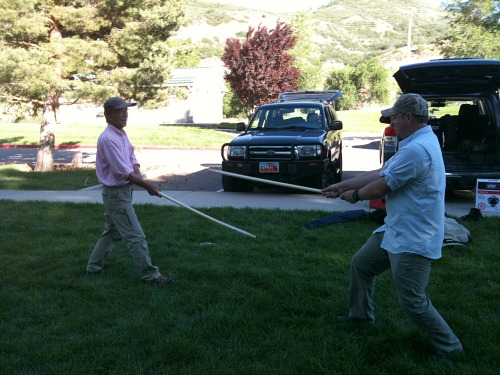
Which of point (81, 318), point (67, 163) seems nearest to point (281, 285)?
point (81, 318)

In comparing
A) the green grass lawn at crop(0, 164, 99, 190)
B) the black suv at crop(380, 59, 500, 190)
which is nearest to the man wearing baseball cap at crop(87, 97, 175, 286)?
the black suv at crop(380, 59, 500, 190)

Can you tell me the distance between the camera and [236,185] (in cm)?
1152

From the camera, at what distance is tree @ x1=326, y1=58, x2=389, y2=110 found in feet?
217

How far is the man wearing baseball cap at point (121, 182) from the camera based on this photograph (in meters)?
5.44

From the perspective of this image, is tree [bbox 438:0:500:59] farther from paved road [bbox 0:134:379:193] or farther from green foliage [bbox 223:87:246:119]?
green foliage [bbox 223:87:246:119]

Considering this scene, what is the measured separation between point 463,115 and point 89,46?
8335 millimetres

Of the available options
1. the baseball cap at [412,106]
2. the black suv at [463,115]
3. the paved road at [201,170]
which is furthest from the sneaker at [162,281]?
the black suv at [463,115]

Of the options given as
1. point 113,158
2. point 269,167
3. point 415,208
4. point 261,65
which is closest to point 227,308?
point 113,158

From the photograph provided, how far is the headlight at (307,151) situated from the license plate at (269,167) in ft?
1.42

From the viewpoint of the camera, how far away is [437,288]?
529cm

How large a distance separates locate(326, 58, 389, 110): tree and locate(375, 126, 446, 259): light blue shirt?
62387 millimetres

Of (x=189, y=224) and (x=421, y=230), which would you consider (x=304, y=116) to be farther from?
(x=421, y=230)

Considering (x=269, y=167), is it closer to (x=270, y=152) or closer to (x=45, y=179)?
(x=270, y=152)

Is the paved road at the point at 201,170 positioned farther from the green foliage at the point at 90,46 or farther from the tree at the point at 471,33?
the tree at the point at 471,33
